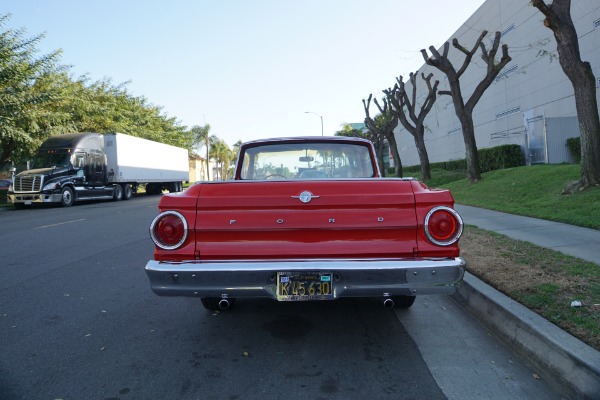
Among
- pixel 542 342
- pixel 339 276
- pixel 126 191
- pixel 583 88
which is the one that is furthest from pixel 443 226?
pixel 126 191

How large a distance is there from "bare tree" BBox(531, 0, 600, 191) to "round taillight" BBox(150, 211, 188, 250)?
10431mm

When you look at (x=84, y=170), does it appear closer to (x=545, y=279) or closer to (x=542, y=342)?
(x=545, y=279)

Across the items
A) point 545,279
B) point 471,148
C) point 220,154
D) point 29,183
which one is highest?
point 220,154

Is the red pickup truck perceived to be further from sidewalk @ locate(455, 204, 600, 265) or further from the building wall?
the building wall

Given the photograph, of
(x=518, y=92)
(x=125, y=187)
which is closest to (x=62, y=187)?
(x=125, y=187)

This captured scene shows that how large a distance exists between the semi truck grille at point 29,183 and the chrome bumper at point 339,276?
20.2m

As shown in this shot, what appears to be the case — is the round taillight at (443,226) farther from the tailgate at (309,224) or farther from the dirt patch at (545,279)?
the dirt patch at (545,279)

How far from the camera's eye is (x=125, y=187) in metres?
26.8

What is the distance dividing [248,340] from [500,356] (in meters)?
2.00

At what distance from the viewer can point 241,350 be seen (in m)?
3.64

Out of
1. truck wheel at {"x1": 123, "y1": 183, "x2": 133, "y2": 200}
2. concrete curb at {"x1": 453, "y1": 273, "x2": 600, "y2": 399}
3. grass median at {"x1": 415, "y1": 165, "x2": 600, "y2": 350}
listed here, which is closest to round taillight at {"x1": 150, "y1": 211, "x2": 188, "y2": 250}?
concrete curb at {"x1": 453, "y1": 273, "x2": 600, "y2": 399}

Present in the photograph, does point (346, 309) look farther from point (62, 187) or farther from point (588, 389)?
point (62, 187)

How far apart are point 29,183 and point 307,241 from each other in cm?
2102

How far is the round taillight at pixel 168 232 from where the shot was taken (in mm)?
3389
